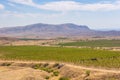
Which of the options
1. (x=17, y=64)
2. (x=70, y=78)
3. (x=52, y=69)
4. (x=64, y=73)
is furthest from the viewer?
(x=17, y=64)

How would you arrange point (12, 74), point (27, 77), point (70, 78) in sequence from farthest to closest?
1. point (70, 78)
2. point (12, 74)
3. point (27, 77)

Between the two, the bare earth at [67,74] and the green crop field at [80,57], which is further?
the green crop field at [80,57]

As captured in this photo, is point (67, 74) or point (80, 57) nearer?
point (67, 74)

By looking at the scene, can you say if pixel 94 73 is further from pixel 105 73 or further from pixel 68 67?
pixel 68 67

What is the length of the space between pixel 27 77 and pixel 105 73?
61.5 feet

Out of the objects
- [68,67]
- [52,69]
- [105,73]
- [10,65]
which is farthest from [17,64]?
[105,73]

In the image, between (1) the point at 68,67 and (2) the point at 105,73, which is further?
(1) the point at 68,67

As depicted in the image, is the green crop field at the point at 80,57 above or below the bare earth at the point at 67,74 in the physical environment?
above

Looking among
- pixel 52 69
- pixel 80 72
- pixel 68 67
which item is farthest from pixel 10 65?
pixel 80 72

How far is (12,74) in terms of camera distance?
61.2 meters

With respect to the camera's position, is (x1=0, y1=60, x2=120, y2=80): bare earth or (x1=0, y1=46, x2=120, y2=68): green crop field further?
(x1=0, y1=46, x2=120, y2=68): green crop field

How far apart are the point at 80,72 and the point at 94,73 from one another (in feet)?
13.7

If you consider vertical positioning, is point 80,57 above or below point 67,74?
above

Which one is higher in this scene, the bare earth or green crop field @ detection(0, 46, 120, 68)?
green crop field @ detection(0, 46, 120, 68)
